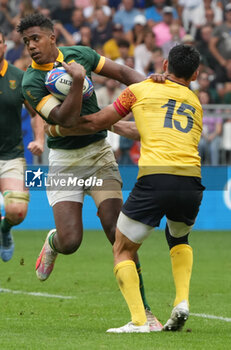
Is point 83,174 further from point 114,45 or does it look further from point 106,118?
point 114,45

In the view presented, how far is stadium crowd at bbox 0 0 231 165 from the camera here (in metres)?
17.7

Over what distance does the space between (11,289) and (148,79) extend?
3739 mm

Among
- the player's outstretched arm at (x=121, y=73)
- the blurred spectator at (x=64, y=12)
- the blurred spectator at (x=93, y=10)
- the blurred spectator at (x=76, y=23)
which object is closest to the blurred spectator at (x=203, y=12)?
the blurred spectator at (x=93, y=10)

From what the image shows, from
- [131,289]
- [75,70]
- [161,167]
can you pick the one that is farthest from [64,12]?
[131,289]

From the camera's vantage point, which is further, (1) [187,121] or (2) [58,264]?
(2) [58,264]

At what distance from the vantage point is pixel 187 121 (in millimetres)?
6168

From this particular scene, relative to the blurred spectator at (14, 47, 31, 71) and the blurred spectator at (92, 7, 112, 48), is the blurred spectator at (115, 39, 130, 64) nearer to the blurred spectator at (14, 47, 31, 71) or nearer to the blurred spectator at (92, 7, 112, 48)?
the blurred spectator at (92, 7, 112, 48)

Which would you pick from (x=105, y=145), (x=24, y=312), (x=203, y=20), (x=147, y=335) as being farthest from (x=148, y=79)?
(x=203, y=20)

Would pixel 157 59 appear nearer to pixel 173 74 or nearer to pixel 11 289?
pixel 11 289

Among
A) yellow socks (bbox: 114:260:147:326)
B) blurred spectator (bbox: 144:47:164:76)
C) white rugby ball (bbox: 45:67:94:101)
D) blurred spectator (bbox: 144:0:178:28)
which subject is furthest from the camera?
blurred spectator (bbox: 144:0:178:28)

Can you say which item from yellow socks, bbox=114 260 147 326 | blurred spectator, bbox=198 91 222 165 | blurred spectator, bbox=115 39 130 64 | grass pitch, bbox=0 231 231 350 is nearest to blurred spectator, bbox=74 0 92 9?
blurred spectator, bbox=115 39 130 64

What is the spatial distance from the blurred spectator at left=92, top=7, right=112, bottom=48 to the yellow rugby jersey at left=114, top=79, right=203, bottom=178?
41.9 ft

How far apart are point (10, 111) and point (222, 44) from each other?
10.3m

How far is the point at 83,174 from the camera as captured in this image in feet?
23.8
